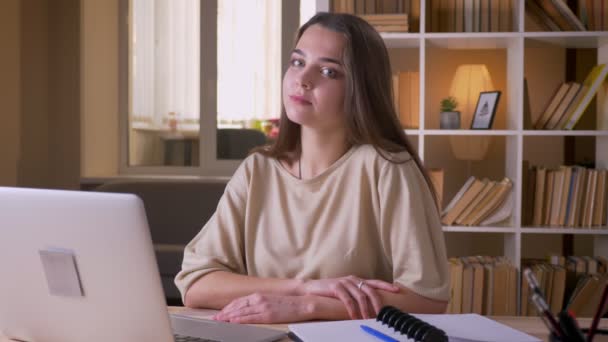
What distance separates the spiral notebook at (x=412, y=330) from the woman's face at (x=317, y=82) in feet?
1.80

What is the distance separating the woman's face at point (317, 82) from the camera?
156 cm

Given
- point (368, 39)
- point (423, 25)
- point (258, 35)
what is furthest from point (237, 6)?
point (368, 39)

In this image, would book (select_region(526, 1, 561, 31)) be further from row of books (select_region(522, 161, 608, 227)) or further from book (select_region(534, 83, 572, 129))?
row of books (select_region(522, 161, 608, 227))

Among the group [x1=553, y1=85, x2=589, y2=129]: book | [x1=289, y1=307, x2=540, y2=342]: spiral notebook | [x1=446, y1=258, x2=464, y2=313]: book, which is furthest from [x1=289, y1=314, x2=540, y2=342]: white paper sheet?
[x1=553, y1=85, x2=589, y2=129]: book

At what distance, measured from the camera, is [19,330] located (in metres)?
1.13

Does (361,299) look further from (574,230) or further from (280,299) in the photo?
(574,230)

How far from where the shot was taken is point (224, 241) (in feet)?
Result: 5.36

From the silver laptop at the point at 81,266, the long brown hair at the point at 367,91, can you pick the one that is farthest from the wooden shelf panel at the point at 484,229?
the silver laptop at the point at 81,266

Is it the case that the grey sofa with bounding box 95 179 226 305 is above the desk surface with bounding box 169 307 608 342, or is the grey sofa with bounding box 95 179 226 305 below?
below

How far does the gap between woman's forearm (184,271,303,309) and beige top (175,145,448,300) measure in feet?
0.10


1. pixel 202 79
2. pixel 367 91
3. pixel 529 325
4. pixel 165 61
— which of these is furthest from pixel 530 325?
pixel 165 61

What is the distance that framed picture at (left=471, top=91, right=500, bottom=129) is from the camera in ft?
10.7

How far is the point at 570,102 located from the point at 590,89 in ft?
0.31

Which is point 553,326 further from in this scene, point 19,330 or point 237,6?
point 237,6
